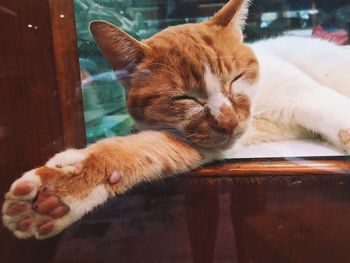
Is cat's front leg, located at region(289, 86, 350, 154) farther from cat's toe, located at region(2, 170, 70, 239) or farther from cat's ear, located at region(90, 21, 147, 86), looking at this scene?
cat's toe, located at region(2, 170, 70, 239)

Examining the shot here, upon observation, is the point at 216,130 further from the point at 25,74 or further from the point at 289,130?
the point at 25,74

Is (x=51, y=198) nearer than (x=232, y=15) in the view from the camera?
Yes

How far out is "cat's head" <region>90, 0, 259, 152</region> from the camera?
0.67 meters

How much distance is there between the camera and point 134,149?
2.17 feet

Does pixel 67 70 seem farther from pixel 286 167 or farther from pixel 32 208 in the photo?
pixel 286 167

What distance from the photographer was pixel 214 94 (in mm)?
680

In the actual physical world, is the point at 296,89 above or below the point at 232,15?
below

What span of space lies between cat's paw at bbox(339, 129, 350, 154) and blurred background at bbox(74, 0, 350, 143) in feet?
0.61

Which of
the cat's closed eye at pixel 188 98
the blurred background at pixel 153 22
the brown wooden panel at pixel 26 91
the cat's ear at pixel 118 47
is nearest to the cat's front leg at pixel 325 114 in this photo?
the blurred background at pixel 153 22

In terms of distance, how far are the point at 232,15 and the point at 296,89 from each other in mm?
226

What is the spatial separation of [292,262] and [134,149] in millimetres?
382

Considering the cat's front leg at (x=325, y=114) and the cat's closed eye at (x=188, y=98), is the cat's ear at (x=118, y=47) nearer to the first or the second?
the cat's closed eye at (x=188, y=98)

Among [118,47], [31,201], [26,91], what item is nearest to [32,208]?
[31,201]

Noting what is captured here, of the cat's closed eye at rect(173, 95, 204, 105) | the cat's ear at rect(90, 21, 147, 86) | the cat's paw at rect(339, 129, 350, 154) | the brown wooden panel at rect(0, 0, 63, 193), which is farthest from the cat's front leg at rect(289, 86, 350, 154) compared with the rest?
the brown wooden panel at rect(0, 0, 63, 193)
